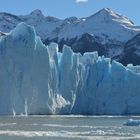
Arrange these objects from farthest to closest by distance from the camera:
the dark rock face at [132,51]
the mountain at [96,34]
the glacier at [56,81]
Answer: the mountain at [96,34] < the dark rock face at [132,51] < the glacier at [56,81]

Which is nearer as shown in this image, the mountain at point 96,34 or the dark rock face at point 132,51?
the dark rock face at point 132,51

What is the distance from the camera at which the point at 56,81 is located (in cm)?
5728

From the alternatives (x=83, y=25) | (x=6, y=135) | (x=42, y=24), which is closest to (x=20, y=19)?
(x=42, y=24)

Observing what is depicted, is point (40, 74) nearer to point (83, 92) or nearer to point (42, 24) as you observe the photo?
point (83, 92)

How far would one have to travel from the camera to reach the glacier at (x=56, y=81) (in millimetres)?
52656

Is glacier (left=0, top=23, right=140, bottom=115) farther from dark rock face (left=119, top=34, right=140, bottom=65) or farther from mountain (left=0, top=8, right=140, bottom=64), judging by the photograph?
mountain (left=0, top=8, right=140, bottom=64)

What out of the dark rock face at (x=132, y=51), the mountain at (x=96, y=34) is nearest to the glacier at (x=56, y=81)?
the dark rock face at (x=132, y=51)

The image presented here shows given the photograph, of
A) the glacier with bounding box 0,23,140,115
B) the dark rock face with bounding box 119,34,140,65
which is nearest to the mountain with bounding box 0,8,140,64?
the dark rock face with bounding box 119,34,140,65

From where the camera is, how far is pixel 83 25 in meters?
162

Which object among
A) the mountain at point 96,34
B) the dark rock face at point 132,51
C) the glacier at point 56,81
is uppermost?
the mountain at point 96,34

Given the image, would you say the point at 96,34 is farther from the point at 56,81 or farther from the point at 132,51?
the point at 56,81

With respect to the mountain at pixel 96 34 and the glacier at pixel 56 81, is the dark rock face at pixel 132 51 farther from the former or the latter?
the glacier at pixel 56 81

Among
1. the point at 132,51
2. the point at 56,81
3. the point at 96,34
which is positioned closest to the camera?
the point at 56,81

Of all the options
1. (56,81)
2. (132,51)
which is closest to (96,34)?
(132,51)
